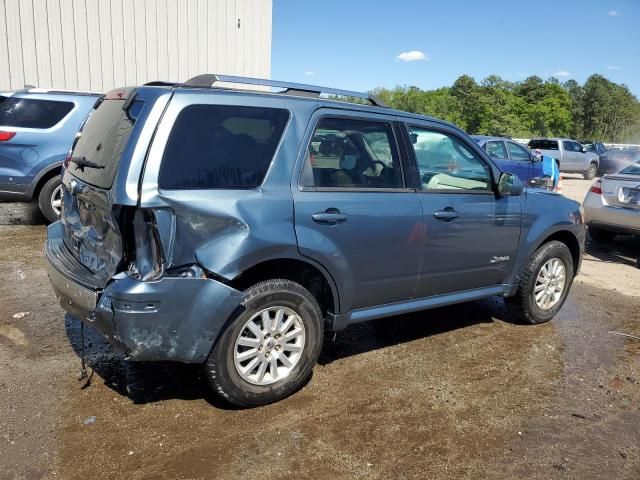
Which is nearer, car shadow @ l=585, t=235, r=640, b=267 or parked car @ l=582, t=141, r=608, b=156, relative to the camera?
car shadow @ l=585, t=235, r=640, b=267

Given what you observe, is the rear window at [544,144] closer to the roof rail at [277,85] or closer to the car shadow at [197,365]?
the car shadow at [197,365]

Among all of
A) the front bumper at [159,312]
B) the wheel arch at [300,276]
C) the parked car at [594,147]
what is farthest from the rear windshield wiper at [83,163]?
the parked car at [594,147]

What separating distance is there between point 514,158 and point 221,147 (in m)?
13.1

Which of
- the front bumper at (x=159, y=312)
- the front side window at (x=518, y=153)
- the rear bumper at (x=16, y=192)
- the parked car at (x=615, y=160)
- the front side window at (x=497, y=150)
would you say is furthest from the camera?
the parked car at (x=615, y=160)

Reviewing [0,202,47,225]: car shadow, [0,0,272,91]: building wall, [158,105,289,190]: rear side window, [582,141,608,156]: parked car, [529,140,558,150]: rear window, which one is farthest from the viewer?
[582,141,608,156]: parked car

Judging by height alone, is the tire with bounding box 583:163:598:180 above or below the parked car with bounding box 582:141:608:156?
below

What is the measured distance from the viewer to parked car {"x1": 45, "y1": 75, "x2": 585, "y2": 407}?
2.99m

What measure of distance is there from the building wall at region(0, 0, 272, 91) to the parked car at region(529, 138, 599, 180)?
558 inches

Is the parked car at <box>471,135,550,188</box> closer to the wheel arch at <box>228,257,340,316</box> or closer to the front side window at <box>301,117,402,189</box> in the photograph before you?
the front side window at <box>301,117,402,189</box>

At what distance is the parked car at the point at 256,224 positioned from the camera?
118 inches

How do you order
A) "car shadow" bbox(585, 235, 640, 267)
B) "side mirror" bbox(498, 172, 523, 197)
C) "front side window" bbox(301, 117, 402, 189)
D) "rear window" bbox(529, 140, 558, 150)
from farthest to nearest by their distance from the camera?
"rear window" bbox(529, 140, 558, 150), "car shadow" bbox(585, 235, 640, 267), "side mirror" bbox(498, 172, 523, 197), "front side window" bbox(301, 117, 402, 189)

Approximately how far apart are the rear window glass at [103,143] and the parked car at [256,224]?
0.01m

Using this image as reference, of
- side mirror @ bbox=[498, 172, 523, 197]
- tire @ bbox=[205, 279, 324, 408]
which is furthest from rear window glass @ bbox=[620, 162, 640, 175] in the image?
tire @ bbox=[205, 279, 324, 408]

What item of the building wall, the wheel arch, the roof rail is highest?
the building wall
